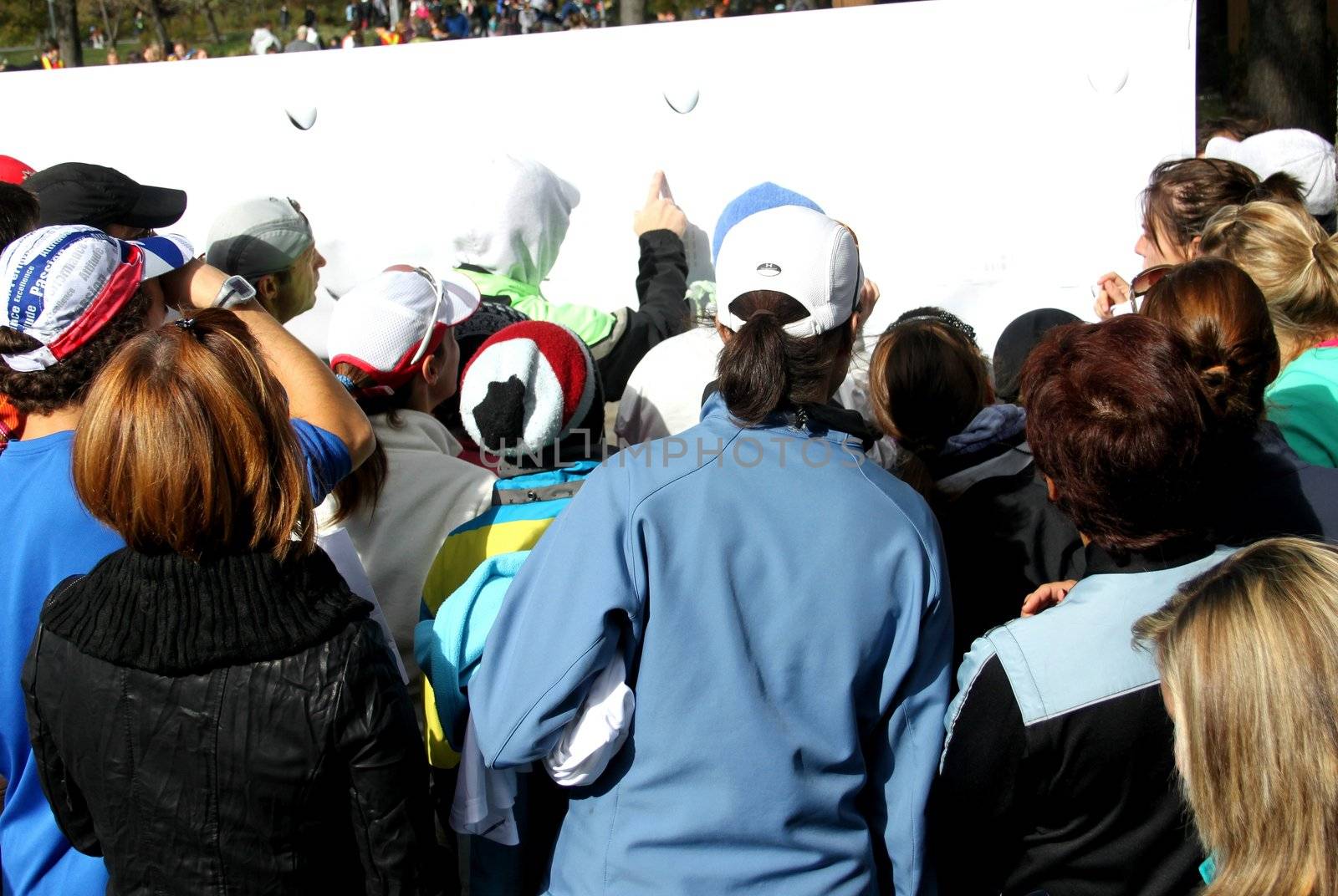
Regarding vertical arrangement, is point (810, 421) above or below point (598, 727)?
above

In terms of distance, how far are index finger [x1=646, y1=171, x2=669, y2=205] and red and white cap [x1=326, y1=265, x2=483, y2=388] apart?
1.33 meters

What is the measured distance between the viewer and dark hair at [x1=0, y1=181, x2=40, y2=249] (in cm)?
196

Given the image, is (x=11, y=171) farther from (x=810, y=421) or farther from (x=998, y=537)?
(x=998, y=537)

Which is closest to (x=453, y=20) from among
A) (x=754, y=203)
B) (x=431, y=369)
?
(x=754, y=203)

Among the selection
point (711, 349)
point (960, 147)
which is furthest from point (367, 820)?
point (960, 147)

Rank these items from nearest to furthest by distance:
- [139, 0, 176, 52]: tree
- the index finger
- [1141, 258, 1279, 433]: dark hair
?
1. [1141, 258, 1279, 433]: dark hair
2. the index finger
3. [139, 0, 176, 52]: tree

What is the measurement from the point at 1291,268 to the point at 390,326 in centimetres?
184

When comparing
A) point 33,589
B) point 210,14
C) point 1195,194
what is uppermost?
point 210,14

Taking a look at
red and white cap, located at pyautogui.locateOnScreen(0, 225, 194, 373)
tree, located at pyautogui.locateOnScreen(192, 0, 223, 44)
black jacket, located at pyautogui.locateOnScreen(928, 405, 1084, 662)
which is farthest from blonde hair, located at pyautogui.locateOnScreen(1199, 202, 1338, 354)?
Result: tree, located at pyautogui.locateOnScreen(192, 0, 223, 44)

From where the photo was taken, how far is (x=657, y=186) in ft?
10.8

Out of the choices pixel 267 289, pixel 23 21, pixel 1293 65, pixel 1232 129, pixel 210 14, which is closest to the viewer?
pixel 267 289

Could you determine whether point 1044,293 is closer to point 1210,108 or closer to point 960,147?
point 960,147

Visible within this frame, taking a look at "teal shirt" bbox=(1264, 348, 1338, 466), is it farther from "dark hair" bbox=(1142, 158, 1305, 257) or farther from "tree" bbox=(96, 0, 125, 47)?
"tree" bbox=(96, 0, 125, 47)

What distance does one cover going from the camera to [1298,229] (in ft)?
7.35
